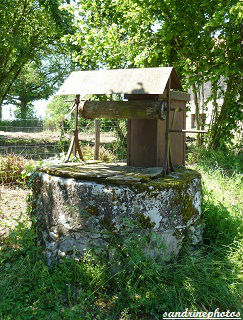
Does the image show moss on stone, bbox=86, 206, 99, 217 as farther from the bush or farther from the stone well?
the bush

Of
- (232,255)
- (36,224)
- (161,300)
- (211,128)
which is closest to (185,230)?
(232,255)

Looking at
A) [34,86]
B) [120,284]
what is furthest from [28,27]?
[34,86]

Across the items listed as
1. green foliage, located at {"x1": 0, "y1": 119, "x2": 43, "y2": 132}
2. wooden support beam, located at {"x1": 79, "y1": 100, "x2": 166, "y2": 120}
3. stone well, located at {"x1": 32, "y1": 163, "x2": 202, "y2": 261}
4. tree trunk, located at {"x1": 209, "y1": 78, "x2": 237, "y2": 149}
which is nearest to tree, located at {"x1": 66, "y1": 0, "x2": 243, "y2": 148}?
tree trunk, located at {"x1": 209, "y1": 78, "x2": 237, "y2": 149}

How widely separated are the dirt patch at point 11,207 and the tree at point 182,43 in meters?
4.29

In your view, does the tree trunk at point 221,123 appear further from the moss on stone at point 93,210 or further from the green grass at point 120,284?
the moss on stone at point 93,210

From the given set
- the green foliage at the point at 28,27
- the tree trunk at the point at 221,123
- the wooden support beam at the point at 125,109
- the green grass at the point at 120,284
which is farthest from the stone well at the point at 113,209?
the green foliage at the point at 28,27

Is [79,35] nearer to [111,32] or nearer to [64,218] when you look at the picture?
[111,32]

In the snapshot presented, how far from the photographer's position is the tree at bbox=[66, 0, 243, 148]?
8570mm

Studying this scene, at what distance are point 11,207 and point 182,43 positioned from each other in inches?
241

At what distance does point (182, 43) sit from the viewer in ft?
30.8

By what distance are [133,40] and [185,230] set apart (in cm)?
660

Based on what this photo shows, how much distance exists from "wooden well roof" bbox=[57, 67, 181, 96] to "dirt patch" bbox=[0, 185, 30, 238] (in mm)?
1722

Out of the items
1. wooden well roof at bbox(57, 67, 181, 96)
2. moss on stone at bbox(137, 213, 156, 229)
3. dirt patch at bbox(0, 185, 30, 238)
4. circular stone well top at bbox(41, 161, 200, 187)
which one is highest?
wooden well roof at bbox(57, 67, 181, 96)

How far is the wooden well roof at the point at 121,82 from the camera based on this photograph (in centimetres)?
410
